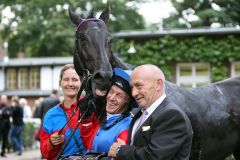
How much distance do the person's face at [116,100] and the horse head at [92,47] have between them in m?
0.45

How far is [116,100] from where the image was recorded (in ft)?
12.5

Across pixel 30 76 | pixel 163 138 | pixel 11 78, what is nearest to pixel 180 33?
pixel 163 138

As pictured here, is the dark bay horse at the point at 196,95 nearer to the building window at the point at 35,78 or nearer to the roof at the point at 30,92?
the roof at the point at 30,92

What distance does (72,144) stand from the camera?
4254 mm

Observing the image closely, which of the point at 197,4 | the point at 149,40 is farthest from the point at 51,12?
the point at 149,40

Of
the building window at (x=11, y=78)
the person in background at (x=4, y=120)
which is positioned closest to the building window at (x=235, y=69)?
the person in background at (x=4, y=120)

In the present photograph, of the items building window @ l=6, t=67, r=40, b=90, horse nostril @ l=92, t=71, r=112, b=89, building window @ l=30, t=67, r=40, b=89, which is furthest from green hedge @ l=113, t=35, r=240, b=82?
building window @ l=6, t=67, r=40, b=90

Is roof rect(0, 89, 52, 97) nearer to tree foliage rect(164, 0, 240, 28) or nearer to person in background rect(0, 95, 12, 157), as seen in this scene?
tree foliage rect(164, 0, 240, 28)

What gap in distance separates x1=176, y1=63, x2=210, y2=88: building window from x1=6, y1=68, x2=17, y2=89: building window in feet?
79.7

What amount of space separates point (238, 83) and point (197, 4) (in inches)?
1064

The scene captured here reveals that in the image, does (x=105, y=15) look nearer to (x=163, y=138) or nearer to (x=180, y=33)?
(x=163, y=138)

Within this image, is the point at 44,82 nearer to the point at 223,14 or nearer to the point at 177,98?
the point at 223,14

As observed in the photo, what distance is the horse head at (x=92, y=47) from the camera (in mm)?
4416

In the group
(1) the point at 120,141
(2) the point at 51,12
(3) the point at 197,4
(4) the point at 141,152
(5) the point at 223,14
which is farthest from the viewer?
(2) the point at 51,12
